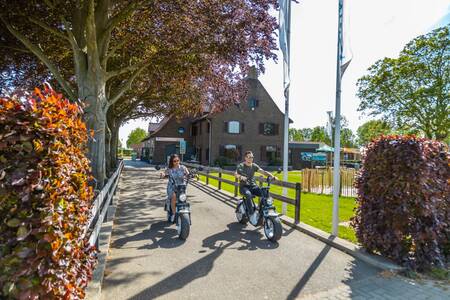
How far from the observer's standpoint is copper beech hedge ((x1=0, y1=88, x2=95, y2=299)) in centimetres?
207

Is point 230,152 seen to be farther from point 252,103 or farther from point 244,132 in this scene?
point 252,103

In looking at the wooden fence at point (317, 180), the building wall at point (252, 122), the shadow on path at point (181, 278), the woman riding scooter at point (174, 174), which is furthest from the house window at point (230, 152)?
the shadow on path at point (181, 278)

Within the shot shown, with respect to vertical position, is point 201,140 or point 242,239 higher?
point 201,140

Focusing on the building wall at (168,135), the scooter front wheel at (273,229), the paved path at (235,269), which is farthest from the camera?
the building wall at (168,135)

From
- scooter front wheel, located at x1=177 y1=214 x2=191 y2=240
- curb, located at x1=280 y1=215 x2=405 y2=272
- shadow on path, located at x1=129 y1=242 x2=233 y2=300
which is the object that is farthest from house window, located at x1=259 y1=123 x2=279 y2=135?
shadow on path, located at x1=129 y1=242 x2=233 y2=300

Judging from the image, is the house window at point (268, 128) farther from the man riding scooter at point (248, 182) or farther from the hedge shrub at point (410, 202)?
the hedge shrub at point (410, 202)

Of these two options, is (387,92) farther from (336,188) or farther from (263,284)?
(263,284)

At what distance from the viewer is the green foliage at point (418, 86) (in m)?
26.3

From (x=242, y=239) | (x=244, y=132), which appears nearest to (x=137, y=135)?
(x=244, y=132)

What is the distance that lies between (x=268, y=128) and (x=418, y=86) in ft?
54.7

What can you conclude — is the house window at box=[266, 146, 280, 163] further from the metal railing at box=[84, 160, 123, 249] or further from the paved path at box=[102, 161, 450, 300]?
the metal railing at box=[84, 160, 123, 249]

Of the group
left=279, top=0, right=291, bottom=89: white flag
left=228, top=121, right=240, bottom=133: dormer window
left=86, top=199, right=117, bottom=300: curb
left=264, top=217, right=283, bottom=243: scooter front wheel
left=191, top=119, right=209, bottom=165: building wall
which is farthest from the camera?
left=191, top=119, right=209, bottom=165: building wall

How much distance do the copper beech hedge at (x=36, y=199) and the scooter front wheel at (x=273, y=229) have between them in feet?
14.2

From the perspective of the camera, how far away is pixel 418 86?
27578mm
